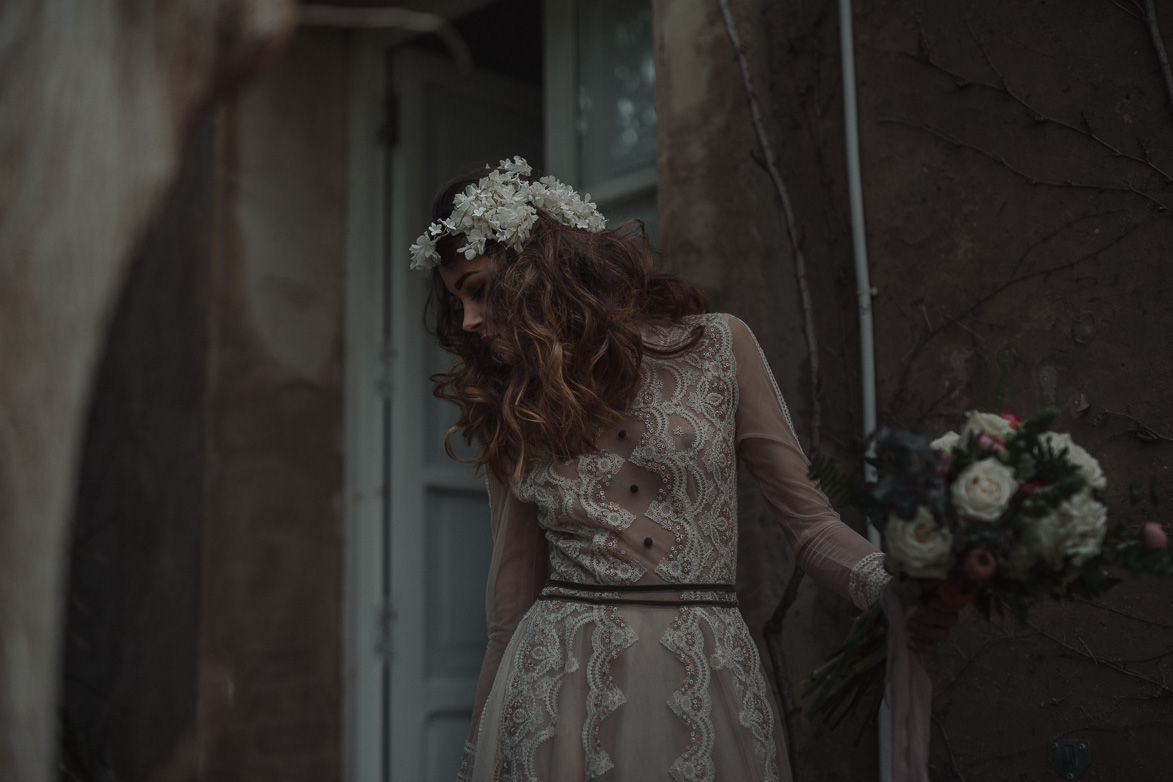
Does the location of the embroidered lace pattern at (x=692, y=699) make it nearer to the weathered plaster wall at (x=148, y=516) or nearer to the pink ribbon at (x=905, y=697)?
the pink ribbon at (x=905, y=697)

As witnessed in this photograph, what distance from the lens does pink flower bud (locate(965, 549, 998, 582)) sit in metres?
1.22

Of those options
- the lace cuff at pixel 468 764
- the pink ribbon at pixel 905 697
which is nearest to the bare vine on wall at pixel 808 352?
the lace cuff at pixel 468 764

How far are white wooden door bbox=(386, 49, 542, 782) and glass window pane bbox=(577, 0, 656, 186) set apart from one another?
91cm

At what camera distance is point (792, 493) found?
1787 mm

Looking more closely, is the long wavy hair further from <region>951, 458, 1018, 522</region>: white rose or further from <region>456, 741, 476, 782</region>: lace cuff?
<region>951, 458, 1018, 522</region>: white rose

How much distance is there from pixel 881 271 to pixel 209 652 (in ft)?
8.09

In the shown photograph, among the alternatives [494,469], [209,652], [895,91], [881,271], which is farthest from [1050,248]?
[209,652]

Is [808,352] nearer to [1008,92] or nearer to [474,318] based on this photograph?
[1008,92]

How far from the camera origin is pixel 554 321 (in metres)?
1.93

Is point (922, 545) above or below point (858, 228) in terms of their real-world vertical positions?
below

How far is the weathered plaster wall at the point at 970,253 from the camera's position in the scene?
2020 millimetres

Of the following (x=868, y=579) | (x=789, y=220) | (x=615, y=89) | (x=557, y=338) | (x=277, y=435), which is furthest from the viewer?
(x=277, y=435)

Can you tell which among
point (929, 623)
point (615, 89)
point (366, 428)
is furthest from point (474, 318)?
point (366, 428)

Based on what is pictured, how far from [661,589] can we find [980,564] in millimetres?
677
